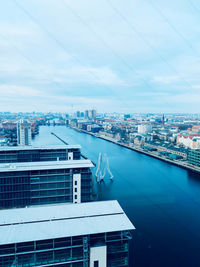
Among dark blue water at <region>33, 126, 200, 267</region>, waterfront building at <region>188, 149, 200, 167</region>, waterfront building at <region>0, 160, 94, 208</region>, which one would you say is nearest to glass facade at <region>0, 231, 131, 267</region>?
dark blue water at <region>33, 126, 200, 267</region>

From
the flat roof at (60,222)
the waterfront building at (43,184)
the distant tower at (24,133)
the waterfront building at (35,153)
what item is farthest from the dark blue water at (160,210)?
the distant tower at (24,133)

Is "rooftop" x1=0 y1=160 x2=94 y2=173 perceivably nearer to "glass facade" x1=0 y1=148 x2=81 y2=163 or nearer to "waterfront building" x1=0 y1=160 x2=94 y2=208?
"waterfront building" x1=0 y1=160 x2=94 y2=208

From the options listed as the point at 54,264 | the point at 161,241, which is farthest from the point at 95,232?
the point at 161,241

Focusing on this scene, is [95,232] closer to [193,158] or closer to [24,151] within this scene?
[24,151]

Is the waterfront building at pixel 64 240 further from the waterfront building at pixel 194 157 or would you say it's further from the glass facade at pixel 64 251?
the waterfront building at pixel 194 157

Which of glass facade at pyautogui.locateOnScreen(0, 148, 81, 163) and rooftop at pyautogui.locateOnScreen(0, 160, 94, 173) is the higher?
rooftop at pyautogui.locateOnScreen(0, 160, 94, 173)
